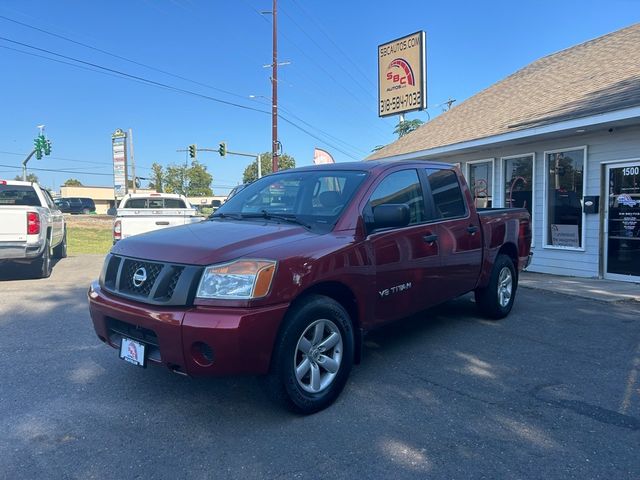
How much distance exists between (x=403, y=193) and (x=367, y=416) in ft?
6.78

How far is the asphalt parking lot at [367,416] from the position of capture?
284 cm

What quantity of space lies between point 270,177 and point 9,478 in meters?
3.28

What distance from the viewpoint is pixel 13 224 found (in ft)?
27.9

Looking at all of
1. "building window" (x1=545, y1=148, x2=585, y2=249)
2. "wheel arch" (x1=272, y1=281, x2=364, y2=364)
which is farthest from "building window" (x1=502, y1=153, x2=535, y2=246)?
"wheel arch" (x1=272, y1=281, x2=364, y2=364)

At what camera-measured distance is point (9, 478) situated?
2.70 metres

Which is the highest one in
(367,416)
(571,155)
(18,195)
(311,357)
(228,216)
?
(571,155)

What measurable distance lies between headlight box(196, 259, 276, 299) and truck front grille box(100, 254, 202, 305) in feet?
0.25

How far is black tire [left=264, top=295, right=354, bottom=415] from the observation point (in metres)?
3.23

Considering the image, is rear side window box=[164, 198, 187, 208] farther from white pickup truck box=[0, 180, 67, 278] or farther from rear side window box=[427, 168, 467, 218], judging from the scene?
rear side window box=[427, 168, 467, 218]

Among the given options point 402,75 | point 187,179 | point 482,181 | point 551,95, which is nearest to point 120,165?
point 402,75

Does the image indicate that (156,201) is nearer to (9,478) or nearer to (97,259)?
(97,259)

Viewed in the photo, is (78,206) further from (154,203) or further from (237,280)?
(237,280)

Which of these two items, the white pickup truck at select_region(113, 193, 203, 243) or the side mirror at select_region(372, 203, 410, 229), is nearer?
the side mirror at select_region(372, 203, 410, 229)

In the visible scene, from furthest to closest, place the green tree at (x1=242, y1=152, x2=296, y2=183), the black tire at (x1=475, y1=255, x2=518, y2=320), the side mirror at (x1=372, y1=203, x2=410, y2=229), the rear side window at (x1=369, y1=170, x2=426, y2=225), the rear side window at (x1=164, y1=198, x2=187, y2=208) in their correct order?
the green tree at (x1=242, y1=152, x2=296, y2=183)
the rear side window at (x1=164, y1=198, x2=187, y2=208)
the black tire at (x1=475, y1=255, x2=518, y2=320)
the rear side window at (x1=369, y1=170, x2=426, y2=225)
the side mirror at (x1=372, y1=203, x2=410, y2=229)
